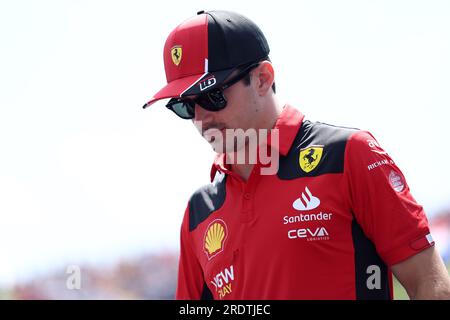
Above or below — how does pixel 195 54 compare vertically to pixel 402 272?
above

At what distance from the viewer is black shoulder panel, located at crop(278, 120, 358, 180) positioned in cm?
242

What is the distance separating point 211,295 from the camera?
2.82 m

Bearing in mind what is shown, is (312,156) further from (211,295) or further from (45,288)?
(45,288)

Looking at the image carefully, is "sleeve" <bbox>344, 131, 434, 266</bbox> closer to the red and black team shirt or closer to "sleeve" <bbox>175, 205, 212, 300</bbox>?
the red and black team shirt

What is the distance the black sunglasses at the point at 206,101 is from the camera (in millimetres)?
2602

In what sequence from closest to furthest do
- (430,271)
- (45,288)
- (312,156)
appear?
(430,271) → (312,156) → (45,288)

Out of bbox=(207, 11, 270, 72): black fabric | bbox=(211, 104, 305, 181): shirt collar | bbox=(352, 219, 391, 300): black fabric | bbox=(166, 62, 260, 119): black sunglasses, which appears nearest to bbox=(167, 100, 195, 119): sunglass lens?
bbox=(166, 62, 260, 119): black sunglasses

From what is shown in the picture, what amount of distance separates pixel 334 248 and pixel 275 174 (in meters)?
0.37

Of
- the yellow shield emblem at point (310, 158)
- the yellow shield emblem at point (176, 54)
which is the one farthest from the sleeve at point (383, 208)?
the yellow shield emblem at point (176, 54)

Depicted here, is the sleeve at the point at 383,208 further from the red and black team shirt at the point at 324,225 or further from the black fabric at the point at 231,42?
the black fabric at the point at 231,42

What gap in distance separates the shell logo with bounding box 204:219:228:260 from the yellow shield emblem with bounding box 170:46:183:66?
0.64 m

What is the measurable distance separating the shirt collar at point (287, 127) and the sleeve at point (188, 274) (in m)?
0.35

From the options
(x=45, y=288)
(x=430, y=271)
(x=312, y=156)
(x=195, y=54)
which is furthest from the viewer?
(x=45, y=288)
